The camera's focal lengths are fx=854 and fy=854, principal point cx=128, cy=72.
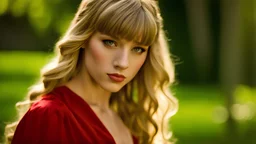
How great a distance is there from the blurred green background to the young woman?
3.08 feet

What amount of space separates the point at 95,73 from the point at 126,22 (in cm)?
32

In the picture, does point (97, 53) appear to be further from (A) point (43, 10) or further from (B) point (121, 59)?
(A) point (43, 10)

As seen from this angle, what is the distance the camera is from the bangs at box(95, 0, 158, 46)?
165 inches

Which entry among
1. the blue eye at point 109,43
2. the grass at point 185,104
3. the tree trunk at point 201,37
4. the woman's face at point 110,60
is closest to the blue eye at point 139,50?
the woman's face at point 110,60

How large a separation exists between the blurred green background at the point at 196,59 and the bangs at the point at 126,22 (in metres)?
1.16

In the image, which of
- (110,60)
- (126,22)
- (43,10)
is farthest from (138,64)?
(43,10)

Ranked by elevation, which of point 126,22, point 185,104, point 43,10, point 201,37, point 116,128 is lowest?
point 201,37

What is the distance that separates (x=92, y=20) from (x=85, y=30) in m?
0.09

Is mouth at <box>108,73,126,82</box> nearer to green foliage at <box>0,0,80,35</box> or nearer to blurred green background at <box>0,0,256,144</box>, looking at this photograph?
blurred green background at <box>0,0,256,144</box>

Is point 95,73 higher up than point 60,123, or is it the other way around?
point 95,73

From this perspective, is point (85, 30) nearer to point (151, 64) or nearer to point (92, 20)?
point (92, 20)

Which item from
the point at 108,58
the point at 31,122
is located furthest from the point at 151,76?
the point at 31,122

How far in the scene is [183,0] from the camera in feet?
87.0

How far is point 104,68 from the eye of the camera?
14.1 ft
